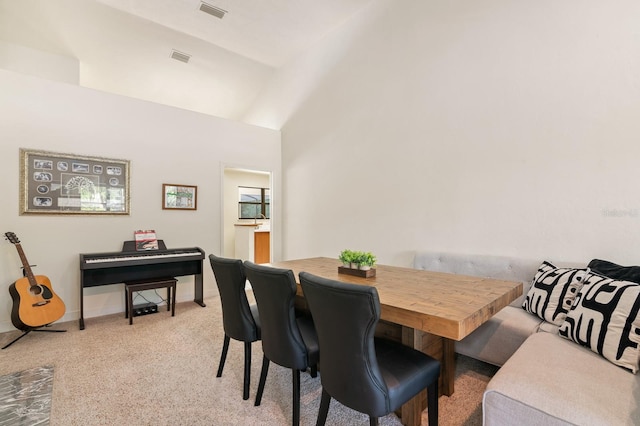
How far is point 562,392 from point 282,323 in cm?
123

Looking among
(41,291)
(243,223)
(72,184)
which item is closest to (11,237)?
(41,291)

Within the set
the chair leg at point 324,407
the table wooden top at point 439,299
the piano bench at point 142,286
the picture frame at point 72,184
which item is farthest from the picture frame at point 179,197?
the chair leg at point 324,407

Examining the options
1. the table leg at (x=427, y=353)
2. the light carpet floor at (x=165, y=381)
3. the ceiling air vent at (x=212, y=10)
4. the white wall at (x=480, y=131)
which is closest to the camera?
the table leg at (x=427, y=353)

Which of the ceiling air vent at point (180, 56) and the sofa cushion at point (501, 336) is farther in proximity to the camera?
the ceiling air vent at point (180, 56)

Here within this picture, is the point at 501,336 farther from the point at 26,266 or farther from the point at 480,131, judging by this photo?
the point at 26,266

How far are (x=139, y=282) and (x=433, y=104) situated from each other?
387cm

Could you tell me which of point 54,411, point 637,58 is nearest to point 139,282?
point 54,411

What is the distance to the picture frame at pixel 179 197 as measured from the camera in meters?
4.07

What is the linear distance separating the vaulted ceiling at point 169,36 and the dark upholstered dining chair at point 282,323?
3725 millimetres

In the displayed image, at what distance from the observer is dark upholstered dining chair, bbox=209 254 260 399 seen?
6.06ft

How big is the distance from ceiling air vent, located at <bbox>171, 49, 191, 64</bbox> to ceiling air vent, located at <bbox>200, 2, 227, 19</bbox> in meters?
1.04

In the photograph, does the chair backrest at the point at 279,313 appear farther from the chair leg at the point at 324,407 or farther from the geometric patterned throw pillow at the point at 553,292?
the geometric patterned throw pillow at the point at 553,292

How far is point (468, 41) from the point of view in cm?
293

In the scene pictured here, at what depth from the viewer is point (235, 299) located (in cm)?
191
